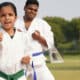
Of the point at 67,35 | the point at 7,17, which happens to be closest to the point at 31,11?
the point at 7,17

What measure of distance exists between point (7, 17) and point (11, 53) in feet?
1.28

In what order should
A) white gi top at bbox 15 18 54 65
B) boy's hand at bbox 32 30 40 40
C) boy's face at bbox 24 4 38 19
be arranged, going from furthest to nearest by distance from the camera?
1. boy's face at bbox 24 4 38 19
2. white gi top at bbox 15 18 54 65
3. boy's hand at bbox 32 30 40 40

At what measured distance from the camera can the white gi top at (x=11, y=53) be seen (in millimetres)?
4031

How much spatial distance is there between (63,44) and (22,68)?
27.1m

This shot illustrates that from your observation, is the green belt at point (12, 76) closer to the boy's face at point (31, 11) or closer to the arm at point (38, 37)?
the arm at point (38, 37)

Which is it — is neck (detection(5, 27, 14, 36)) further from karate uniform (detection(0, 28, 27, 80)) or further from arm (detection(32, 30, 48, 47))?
arm (detection(32, 30, 48, 47))

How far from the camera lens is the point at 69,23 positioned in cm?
3650

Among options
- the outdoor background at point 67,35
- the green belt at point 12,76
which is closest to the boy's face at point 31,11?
the green belt at point 12,76

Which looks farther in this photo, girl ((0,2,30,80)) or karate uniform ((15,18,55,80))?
karate uniform ((15,18,55,80))

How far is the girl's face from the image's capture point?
420 cm

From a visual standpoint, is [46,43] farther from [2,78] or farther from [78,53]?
[78,53]

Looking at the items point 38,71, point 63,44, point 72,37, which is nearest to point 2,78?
point 38,71

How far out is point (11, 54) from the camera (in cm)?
407

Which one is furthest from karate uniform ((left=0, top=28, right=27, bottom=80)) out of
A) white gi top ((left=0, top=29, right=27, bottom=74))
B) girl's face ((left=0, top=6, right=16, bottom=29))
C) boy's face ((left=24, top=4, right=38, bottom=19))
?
boy's face ((left=24, top=4, right=38, bottom=19))
